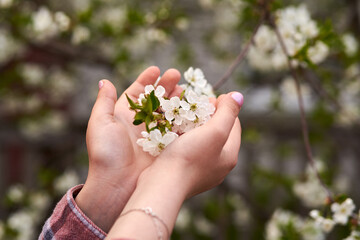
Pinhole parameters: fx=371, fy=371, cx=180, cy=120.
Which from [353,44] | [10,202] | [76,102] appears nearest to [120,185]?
[10,202]

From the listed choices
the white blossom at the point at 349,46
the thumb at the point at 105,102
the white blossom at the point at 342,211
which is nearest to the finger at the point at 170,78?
the thumb at the point at 105,102

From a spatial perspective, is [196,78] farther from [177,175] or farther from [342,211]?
[342,211]

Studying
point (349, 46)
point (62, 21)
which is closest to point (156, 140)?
point (62, 21)

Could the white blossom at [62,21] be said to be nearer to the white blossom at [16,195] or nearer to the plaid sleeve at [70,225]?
the white blossom at [16,195]

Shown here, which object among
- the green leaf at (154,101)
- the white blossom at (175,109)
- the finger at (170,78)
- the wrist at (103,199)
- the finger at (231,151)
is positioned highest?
the finger at (170,78)

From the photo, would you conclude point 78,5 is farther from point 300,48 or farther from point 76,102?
point 300,48

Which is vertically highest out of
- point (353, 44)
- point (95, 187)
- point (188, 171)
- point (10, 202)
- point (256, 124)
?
point (353, 44)
